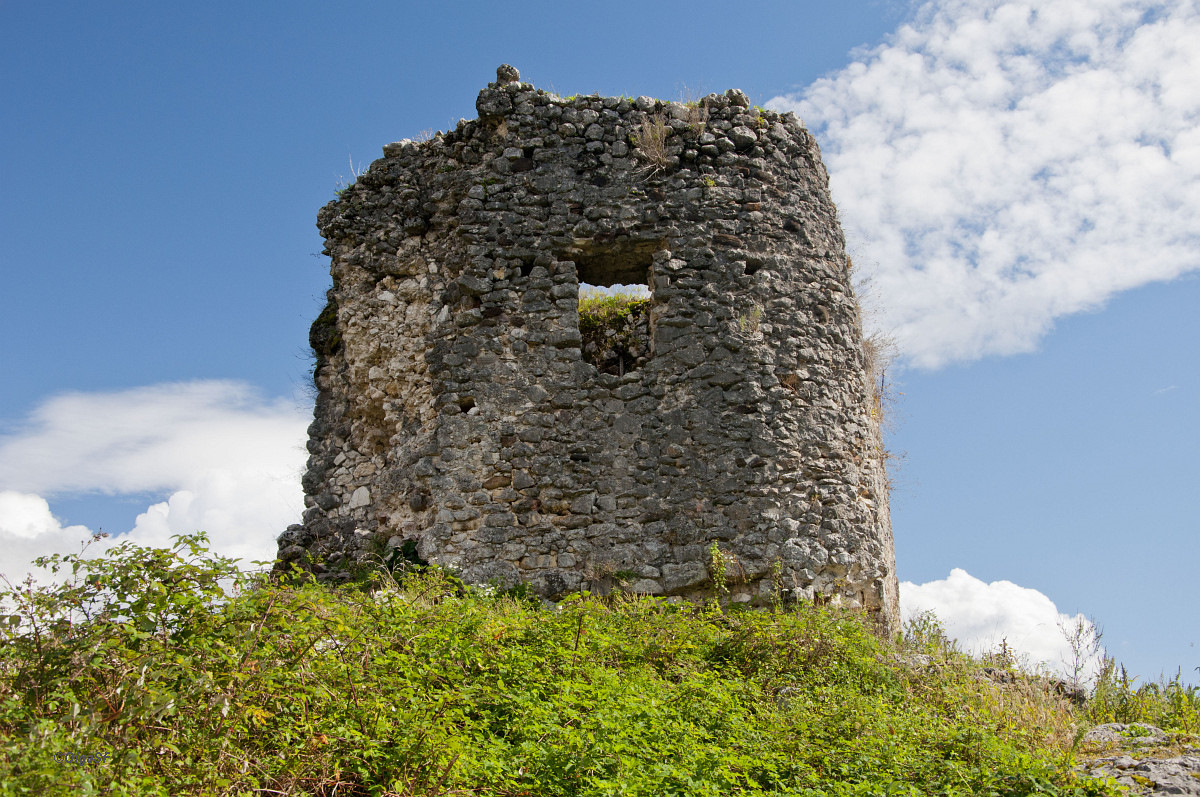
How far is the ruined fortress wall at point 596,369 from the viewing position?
7.45m

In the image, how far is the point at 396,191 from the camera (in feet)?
29.2

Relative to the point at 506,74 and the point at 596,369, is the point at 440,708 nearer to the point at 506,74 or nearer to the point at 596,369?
the point at 596,369

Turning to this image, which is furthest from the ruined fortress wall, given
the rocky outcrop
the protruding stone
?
the rocky outcrop

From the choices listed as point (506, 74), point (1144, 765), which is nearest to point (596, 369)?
point (506, 74)

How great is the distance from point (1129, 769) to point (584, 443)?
14.5 feet

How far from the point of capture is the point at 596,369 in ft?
26.2

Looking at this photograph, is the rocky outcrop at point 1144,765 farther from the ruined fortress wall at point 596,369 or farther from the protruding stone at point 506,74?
the protruding stone at point 506,74

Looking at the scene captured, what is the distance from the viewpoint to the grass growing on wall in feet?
10.9

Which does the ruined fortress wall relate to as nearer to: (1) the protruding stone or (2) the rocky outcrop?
(1) the protruding stone

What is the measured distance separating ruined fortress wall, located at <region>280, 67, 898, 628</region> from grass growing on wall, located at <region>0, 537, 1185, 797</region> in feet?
4.84

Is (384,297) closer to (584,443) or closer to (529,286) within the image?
(529,286)

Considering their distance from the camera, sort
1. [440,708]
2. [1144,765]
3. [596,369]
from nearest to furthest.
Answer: [440,708] < [1144,765] < [596,369]

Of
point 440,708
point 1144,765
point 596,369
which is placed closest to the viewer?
point 440,708

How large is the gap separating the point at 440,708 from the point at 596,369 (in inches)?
168
